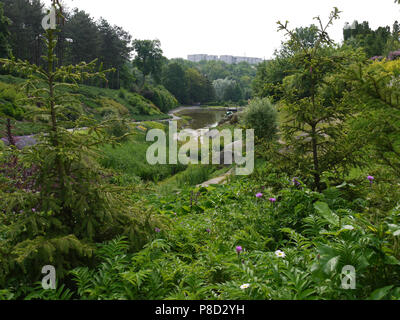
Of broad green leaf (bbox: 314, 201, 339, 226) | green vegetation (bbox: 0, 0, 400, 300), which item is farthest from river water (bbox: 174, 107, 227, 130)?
broad green leaf (bbox: 314, 201, 339, 226)

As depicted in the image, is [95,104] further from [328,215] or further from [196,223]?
[328,215]

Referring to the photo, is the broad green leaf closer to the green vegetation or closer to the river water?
the green vegetation

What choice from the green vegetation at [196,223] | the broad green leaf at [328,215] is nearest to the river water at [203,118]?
the green vegetation at [196,223]

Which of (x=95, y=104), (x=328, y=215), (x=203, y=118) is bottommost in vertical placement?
(x=328, y=215)

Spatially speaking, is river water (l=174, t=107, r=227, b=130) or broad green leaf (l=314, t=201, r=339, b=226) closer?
broad green leaf (l=314, t=201, r=339, b=226)

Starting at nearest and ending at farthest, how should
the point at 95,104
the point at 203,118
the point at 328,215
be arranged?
the point at 328,215, the point at 95,104, the point at 203,118

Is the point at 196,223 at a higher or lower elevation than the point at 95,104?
lower

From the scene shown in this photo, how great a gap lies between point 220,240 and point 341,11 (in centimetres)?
342

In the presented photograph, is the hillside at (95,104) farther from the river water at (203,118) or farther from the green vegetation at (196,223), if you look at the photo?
the river water at (203,118)

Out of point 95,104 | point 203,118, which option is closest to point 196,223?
point 95,104

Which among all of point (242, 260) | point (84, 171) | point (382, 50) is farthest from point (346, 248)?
point (382, 50)

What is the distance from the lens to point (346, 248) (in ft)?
6.23

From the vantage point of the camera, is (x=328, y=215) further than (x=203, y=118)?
No

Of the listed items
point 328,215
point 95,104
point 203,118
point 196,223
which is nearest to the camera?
point 328,215
